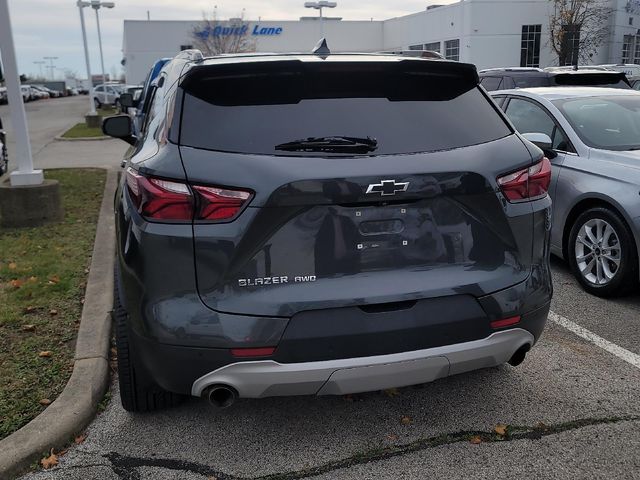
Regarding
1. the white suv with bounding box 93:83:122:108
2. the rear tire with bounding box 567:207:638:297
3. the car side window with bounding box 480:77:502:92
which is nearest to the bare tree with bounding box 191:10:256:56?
the white suv with bounding box 93:83:122:108

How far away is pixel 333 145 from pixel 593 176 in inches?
129

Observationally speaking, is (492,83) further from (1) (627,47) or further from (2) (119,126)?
(1) (627,47)

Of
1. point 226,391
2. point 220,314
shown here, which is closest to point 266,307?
point 220,314

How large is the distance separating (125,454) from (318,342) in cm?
119

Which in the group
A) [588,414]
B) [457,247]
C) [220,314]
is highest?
[457,247]

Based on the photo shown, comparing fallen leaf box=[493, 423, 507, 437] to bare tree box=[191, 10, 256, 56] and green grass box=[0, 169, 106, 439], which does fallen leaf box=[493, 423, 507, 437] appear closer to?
green grass box=[0, 169, 106, 439]

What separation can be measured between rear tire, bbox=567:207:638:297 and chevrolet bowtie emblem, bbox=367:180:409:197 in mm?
2883

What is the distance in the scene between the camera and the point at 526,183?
288 cm

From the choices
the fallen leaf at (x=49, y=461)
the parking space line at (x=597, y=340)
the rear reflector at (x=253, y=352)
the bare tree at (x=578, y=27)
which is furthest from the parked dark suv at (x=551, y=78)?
the bare tree at (x=578, y=27)

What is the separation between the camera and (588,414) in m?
3.21

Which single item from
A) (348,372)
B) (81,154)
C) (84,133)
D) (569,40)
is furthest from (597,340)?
(569,40)

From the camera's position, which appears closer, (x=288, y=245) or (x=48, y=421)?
(x=288, y=245)

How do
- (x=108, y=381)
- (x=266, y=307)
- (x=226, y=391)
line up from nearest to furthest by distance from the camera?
(x=266, y=307) → (x=226, y=391) → (x=108, y=381)

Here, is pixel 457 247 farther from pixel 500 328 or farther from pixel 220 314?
pixel 220 314
